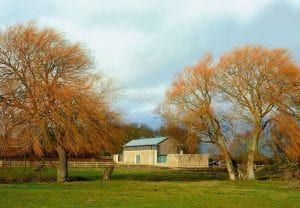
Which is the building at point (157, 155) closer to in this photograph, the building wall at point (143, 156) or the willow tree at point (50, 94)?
the building wall at point (143, 156)

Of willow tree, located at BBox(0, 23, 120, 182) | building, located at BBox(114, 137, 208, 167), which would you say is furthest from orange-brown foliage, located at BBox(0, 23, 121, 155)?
building, located at BBox(114, 137, 208, 167)

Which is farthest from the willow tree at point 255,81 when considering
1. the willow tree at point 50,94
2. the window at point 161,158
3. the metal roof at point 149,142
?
the window at point 161,158

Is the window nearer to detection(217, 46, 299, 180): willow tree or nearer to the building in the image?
the building

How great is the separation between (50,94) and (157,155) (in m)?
56.0

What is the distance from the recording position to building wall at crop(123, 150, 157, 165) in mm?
88062

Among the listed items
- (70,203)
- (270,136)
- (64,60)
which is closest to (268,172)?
(270,136)

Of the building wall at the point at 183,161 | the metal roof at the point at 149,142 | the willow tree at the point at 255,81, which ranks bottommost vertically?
the building wall at the point at 183,161

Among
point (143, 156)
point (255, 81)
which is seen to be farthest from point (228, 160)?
point (143, 156)

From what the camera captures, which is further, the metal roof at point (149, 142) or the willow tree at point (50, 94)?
the metal roof at point (149, 142)

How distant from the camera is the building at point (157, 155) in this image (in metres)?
79.1

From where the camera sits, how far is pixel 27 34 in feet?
112

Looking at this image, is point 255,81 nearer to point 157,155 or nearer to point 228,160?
point 228,160

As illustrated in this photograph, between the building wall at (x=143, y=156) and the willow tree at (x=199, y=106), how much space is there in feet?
133

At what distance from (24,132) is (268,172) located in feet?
108
